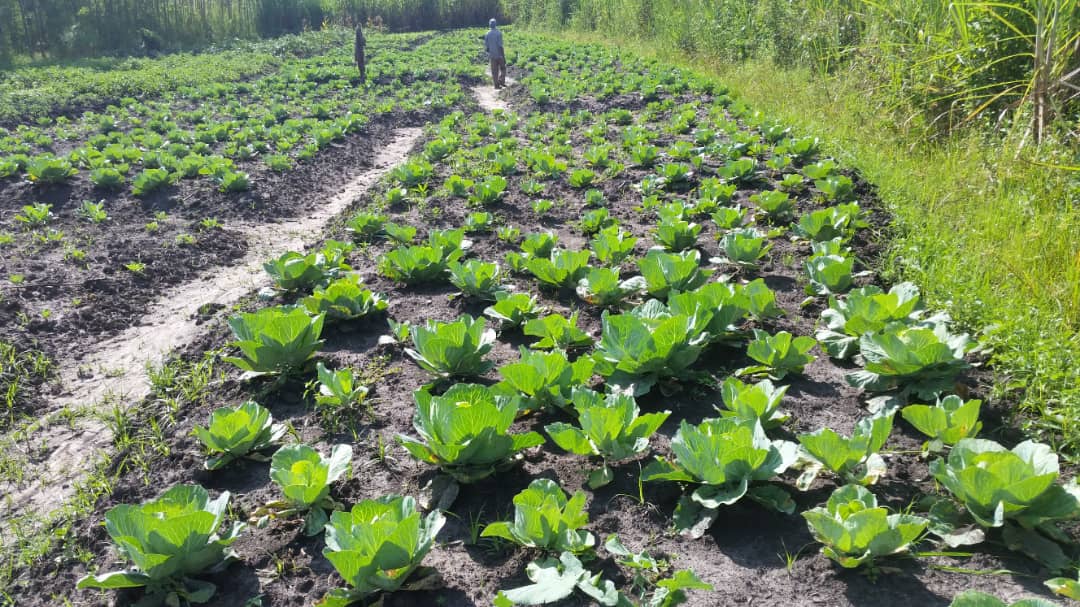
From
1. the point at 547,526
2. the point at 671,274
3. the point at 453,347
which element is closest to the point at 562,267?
the point at 671,274

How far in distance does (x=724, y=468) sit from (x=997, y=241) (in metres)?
2.90

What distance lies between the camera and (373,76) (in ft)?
56.1

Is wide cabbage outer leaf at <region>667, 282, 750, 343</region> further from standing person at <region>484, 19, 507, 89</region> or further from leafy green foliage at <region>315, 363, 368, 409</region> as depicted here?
standing person at <region>484, 19, 507, 89</region>

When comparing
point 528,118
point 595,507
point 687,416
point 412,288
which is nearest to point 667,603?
point 595,507

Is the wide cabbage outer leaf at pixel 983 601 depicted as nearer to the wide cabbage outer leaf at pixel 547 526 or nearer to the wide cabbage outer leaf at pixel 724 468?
the wide cabbage outer leaf at pixel 724 468

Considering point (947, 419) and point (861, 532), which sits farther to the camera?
point (947, 419)

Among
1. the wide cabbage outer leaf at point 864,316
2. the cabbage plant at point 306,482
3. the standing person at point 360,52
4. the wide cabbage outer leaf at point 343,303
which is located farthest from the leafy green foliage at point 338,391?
the standing person at point 360,52

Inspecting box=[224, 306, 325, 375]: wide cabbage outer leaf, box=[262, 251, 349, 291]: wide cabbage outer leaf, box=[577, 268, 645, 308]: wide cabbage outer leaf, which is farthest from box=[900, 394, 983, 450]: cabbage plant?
box=[262, 251, 349, 291]: wide cabbage outer leaf

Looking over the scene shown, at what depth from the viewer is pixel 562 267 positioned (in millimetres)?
4559

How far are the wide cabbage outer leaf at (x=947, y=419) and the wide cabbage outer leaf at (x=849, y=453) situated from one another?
19cm

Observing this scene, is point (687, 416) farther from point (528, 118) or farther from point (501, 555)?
point (528, 118)

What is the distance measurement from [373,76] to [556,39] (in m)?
11.0

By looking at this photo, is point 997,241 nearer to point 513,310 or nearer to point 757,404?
point 757,404

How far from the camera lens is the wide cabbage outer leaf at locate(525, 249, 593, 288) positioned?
14.9ft
